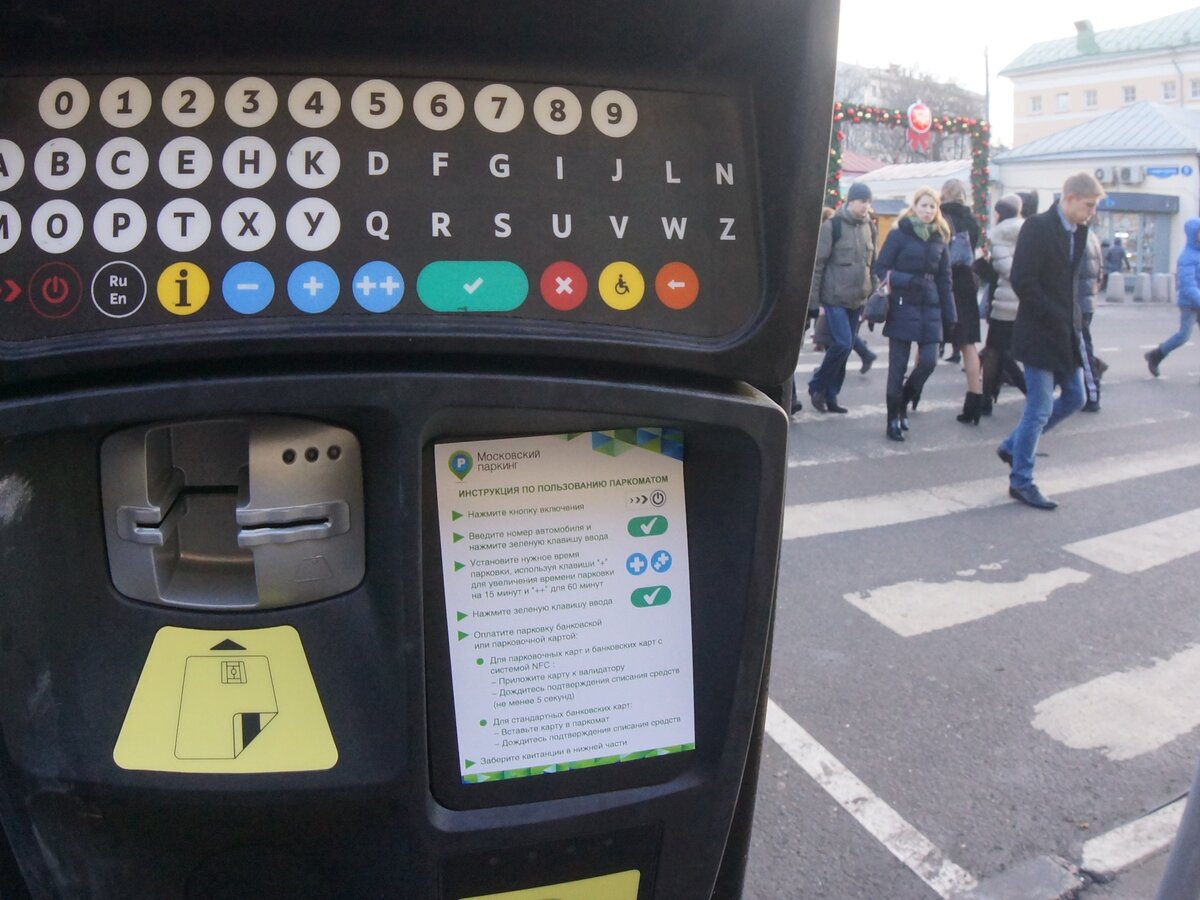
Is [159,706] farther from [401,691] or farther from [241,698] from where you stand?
[401,691]

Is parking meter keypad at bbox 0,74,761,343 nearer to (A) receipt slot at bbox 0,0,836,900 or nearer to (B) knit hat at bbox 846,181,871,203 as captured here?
(A) receipt slot at bbox 0,0,836,900

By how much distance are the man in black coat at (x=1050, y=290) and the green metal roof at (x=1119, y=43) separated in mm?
49100

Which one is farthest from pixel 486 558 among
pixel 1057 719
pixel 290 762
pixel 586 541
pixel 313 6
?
pixel 1057 719

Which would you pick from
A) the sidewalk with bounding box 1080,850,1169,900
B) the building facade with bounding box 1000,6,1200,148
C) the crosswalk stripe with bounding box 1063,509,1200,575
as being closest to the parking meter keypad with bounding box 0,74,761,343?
the sidewalk with bounding box 1080,850,1169,900

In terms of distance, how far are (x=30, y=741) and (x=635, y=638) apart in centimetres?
56

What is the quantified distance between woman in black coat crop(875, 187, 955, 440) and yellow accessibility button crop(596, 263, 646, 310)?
5.49m

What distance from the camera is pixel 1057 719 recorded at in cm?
308

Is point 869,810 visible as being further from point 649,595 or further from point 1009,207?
point 1009,207

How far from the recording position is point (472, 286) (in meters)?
0.86

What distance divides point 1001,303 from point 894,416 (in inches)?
43.6

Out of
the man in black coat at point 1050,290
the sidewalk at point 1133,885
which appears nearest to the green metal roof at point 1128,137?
the man in black coat at point 1050,290

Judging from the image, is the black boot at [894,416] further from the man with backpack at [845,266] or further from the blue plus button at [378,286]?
the blue plus button at [378,286]

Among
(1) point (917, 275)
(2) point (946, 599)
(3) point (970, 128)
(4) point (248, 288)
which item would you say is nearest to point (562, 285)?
(4) point (248, 288)

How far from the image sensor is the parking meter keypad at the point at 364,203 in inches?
32.3
